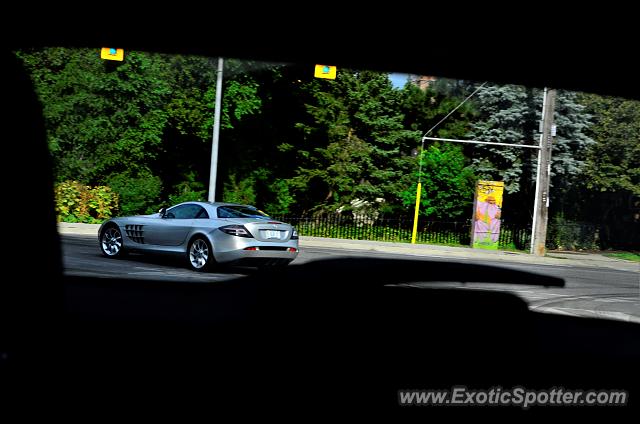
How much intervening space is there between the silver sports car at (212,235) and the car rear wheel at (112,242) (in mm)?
213

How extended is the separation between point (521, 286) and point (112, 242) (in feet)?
30.5

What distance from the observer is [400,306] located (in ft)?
32.0

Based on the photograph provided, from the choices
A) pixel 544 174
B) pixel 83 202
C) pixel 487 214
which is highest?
pixel 544 174

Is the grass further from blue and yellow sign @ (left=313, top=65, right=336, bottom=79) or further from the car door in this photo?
the car door

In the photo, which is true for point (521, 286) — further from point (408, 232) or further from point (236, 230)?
point (408, 232)

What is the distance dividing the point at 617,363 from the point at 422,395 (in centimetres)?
321

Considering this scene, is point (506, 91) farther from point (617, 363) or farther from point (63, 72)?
point (617, 363)

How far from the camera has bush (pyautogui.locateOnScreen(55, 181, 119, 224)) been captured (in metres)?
27.7

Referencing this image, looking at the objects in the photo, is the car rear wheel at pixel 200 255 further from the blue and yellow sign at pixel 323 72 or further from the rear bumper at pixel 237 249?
the blue and yellow sign at pixel 323 72

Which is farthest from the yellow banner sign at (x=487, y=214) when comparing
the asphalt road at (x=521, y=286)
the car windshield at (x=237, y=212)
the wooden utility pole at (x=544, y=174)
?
the car windshield at (x=237, y=212)

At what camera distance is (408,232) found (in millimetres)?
30438

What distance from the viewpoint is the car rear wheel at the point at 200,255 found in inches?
503

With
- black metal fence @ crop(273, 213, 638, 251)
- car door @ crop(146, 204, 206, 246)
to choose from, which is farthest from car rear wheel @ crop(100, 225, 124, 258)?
black metal fence @ crop(273, 213, 638, 251)

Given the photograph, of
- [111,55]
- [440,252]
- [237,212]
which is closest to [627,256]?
[440,252]
